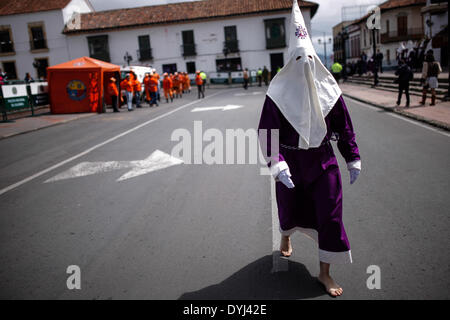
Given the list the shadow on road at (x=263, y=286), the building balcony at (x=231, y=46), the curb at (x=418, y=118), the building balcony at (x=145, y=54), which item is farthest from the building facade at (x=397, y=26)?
the shadow on road at (x=263, y=286)

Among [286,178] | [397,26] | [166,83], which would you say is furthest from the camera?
[397,26]

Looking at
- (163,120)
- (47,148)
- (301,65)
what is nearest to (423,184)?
(301,65)

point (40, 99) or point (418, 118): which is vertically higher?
point (40, 99)

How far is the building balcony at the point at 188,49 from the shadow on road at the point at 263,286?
45.4 m

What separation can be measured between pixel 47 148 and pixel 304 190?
8594mm

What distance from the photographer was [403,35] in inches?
1998

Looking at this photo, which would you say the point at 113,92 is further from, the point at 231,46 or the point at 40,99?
the point at 231,46

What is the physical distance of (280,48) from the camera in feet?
150

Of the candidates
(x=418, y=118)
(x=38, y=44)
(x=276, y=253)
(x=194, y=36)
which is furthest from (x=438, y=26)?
(x=38, y=44)

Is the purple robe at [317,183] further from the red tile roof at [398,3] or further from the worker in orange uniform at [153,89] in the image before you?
the red tile roof at [398,3]

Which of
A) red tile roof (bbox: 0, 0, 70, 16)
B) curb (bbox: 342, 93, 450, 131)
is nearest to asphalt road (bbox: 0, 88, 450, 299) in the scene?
curb (bbox: 342, 93, 450, 131)

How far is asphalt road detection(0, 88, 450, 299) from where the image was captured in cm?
307

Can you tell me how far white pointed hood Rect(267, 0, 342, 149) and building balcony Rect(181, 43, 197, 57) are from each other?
4524cm

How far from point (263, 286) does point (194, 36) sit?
46.4 metres
